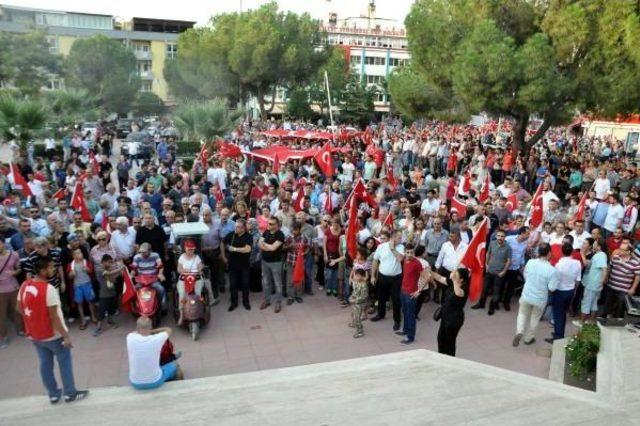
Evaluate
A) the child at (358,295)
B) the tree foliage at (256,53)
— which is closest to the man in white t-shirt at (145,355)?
the child at (358,295)

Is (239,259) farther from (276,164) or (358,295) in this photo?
(276,164)

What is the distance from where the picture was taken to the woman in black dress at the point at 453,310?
6.42 metres

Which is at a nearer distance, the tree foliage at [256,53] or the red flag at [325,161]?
the red flag at [325,161]

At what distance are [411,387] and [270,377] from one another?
1.59 meters

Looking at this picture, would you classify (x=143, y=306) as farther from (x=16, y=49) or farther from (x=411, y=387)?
(x=16, y=49)

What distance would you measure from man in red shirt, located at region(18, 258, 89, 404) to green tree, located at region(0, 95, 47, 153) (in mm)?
16205

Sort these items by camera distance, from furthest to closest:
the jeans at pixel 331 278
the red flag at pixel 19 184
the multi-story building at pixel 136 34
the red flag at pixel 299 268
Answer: the multi-story building at pixel 136 34
the red flag at pixel 19 184
the jeans at pixel 331 278
the red flag at pixel 299 268

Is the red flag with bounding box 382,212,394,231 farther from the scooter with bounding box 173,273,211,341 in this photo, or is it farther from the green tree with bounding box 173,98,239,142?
the green tree with bounding box 173,98,239,142

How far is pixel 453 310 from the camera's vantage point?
6.67 metres

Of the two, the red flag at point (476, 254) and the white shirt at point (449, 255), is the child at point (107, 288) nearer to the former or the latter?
the white shirt at point (449, 255)

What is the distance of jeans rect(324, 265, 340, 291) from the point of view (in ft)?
31.6

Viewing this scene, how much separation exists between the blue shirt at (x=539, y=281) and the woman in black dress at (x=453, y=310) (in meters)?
1.40

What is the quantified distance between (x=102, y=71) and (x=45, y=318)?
56.4 m

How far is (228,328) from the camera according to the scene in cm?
836
